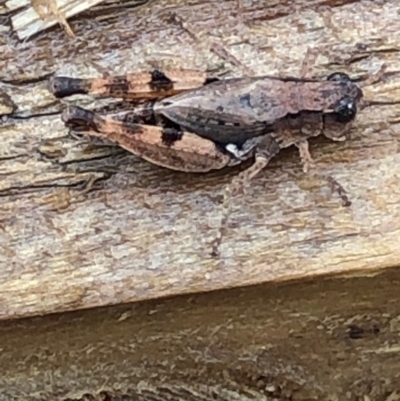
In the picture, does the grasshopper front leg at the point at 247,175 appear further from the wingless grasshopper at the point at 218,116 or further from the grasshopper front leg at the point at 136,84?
the grasshopper front leg at the point at 136,84

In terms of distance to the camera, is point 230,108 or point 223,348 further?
point 230,108

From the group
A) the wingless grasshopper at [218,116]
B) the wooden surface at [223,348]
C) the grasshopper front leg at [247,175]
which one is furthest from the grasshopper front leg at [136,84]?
the wooden surface at [223,348]

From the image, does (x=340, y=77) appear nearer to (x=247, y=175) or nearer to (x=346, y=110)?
(x=346, y=110)

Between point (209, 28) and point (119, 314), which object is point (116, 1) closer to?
point (209, 28)

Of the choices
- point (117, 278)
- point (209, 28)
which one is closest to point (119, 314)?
point (117, 278)

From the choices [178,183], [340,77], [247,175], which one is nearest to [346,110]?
[340,77]

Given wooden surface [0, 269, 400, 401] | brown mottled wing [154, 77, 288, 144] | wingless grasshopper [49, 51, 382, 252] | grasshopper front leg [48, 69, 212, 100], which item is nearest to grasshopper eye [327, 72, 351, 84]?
wingless grasshopper [49, 51, 382, 252]
